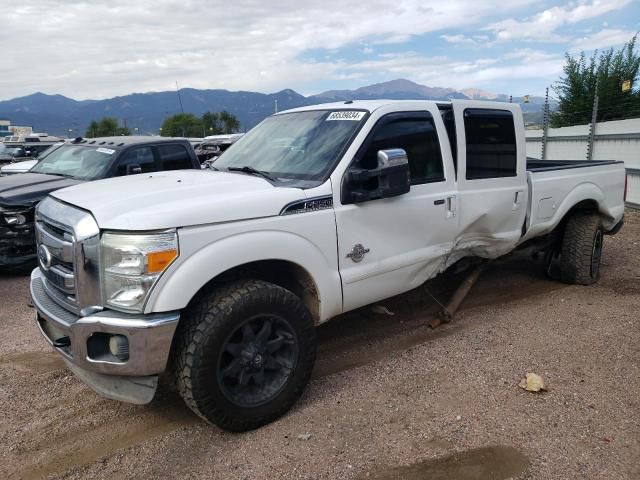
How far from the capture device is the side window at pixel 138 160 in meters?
7.53

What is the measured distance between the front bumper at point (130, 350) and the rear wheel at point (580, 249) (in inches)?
187

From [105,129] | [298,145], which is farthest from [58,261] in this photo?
[105,129]

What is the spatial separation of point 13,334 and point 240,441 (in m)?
3.01

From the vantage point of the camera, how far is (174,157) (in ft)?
27.0

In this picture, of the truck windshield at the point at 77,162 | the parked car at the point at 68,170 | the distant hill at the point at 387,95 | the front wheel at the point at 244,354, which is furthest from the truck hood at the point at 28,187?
the front wheel at the point at 244,354

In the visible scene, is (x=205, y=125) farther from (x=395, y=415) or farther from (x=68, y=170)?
(x=395, y=415)

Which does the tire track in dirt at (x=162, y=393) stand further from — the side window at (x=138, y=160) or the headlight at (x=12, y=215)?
the side window at (x=138, y=160)

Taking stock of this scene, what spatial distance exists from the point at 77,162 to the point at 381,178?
233 inches

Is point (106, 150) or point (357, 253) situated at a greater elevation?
point (106, 150)

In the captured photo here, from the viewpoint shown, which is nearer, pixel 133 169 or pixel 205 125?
pixel 133 169

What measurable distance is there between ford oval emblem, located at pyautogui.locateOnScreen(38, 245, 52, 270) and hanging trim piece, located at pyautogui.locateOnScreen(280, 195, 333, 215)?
148 cm

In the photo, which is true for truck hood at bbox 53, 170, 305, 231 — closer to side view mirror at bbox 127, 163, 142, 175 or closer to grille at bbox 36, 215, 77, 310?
grille at bbox 36, 215, 77, 310

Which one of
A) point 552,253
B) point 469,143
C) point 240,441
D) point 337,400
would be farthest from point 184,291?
point 552,253

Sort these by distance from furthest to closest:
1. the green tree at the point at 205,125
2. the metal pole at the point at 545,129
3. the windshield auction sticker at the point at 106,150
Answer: the green tree at the point at 205,125 < the metal pole at the point at 545,129 < the windshield auction sticker at the point at 106,150
